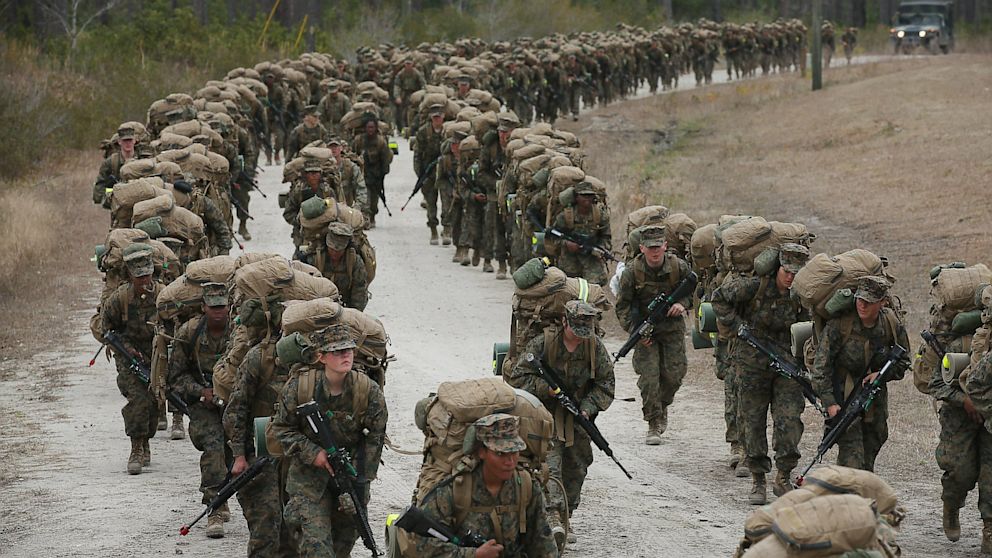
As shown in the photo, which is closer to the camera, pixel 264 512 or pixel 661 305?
pixel 264 512

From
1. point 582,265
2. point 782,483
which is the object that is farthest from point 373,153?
point 782,483

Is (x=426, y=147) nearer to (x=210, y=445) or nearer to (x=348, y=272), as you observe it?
(x=348, y=272)

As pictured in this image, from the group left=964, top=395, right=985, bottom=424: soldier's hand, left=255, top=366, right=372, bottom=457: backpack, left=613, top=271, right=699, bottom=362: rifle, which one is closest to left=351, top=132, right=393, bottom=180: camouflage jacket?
left=613, top=271, right=699, bottom=362: rifle

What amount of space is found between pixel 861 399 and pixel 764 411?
40.7 inches

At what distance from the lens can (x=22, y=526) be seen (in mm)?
10266

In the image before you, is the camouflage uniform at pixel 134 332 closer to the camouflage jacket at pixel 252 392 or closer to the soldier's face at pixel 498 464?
the camouflage jacket at pixel 252 392

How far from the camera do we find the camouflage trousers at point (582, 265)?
14398 millimetres

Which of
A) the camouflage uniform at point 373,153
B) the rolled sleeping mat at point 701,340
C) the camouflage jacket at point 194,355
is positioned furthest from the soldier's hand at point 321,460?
the camouflage uniform at point 373,153

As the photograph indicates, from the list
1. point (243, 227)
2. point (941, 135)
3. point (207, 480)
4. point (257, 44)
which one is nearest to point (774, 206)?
point (941, 135)

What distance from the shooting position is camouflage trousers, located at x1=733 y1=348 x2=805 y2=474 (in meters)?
10.5

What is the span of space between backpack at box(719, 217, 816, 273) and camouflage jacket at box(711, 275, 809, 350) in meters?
0.12

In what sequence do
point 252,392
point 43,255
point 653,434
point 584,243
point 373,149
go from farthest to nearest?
point 373,149
point 43,255
point 584,243
point 653,434
point 252,392

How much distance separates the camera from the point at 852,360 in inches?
383

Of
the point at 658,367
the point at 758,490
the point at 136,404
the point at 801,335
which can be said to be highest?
the point at 801,335
